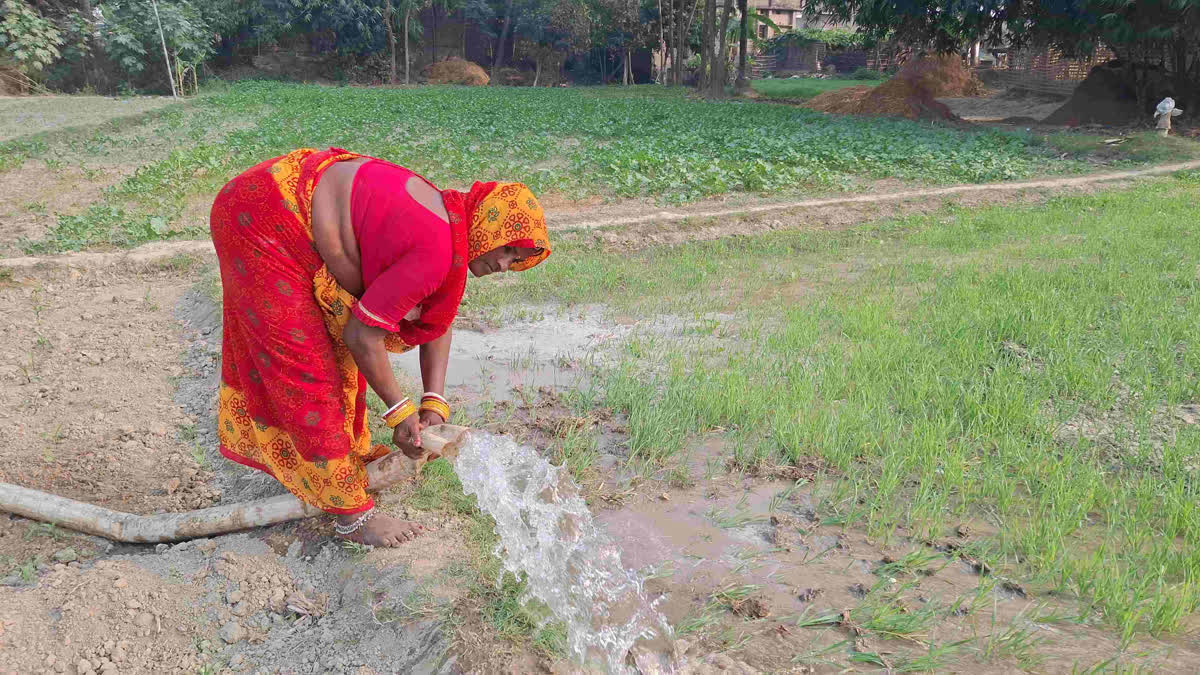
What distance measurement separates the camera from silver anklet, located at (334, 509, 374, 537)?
8.15ft

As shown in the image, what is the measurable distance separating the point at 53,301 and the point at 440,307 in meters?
4.15

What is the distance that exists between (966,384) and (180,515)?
3.18m

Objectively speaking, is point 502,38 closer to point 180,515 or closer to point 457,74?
point 457,74

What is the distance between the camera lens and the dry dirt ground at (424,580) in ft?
6.69

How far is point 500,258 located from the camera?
84.6 inches

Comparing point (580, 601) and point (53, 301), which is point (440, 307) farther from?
point (53, 301)

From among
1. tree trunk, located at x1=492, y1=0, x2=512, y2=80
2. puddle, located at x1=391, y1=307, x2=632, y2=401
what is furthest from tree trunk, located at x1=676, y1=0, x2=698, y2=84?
puddle, located at x1=391, y1=307, x2=632, y2=401

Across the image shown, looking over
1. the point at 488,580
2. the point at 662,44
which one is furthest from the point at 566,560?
the point at 662,44

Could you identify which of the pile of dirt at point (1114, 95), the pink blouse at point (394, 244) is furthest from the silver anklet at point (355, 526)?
the pile of dirt at point (1114, 95)

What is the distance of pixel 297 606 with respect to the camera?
2277mm

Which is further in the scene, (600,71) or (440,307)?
(600,71)

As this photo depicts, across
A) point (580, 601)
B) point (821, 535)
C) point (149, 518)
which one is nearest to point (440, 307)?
point (580, 601)

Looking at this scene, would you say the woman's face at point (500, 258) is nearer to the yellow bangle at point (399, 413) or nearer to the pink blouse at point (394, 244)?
the pink blouse at point (394, 244)

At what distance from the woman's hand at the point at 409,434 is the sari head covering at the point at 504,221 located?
516 mm
